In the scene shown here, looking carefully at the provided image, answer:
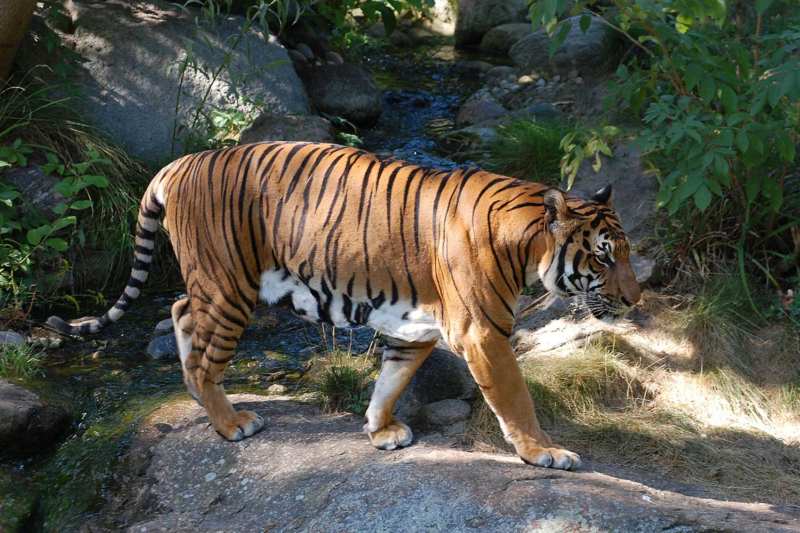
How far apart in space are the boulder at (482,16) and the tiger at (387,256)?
9.25m

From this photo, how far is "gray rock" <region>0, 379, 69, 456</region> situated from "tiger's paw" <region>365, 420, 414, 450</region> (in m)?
1.88

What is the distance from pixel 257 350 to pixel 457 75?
6.80 m

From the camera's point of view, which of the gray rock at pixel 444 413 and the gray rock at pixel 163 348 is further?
the gray rock at pixel 163 348

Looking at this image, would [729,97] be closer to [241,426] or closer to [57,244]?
[241,426]

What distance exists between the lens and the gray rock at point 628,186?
24.7 ft

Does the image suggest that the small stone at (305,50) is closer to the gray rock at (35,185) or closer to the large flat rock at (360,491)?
the gray rock at (35,185)

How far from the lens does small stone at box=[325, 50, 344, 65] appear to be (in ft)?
35.3

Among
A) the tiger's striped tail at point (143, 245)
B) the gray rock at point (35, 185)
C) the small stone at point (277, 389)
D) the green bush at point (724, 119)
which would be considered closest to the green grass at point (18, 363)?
the tiger's striped tail at point (143, 245)

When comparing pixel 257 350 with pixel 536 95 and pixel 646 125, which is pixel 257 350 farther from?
pixel 536 95

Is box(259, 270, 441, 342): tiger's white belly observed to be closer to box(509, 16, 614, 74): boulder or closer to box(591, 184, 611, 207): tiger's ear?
box(591, 184, 611, 207): tiger's ear

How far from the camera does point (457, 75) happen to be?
12.5 meters

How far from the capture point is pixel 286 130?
861cm

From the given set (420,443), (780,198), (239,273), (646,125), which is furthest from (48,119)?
(780,198)

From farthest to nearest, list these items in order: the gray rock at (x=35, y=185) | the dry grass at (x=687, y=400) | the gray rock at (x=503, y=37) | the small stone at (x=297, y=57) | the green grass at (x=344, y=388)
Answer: the gray rock at (x=503, y=37) < the small stone at (x=297, y=57) < the gray rock at (x=35, y=185) < the green grass at (x=344, y=388) < the dry grass at (x=687, y=400)
